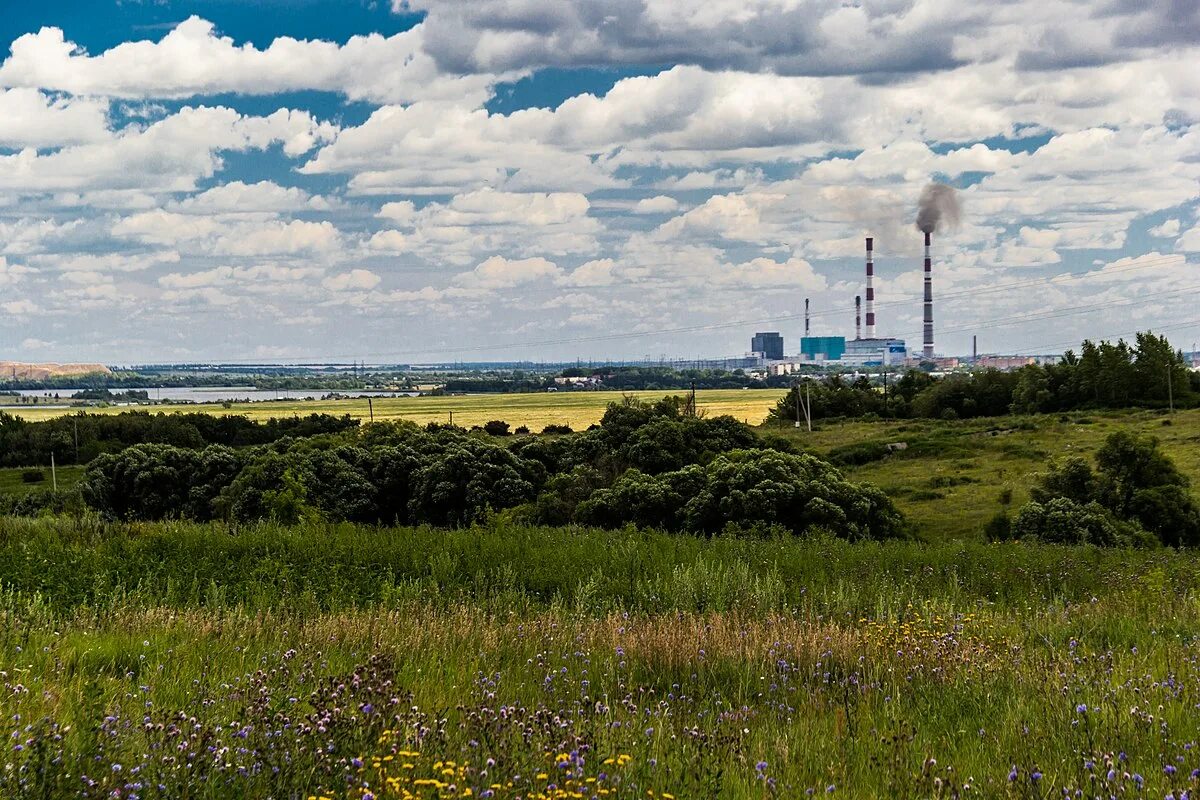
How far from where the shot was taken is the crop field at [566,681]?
530 cm

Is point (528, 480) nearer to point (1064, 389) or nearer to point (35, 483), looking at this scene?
point (35, 483)

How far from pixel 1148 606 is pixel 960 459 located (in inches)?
2267

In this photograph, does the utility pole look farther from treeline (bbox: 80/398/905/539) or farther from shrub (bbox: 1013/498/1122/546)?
shrub (bbox: 1013/498/1122/546)

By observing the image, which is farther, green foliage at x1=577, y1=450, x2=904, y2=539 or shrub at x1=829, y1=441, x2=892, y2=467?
shrub at x1=829, y1=441, x2=892, y2=467

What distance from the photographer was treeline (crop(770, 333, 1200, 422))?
105000 millimetres

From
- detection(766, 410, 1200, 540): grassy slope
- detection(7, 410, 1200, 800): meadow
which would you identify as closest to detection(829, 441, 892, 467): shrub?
detection(766, 410, 1200, 540): grassy slope

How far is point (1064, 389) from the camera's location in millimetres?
106188

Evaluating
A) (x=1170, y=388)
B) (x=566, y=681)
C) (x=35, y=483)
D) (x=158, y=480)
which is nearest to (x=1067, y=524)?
(x=566, y=681)

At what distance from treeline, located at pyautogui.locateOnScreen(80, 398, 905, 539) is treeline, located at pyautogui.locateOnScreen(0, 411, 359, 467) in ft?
121

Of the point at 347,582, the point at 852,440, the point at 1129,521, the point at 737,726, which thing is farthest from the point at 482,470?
the point at 852,440

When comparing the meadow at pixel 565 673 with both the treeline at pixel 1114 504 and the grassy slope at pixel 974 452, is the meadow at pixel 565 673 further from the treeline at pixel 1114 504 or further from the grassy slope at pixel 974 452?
the grassy slope at pixel 974 452

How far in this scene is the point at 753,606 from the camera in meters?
12.1

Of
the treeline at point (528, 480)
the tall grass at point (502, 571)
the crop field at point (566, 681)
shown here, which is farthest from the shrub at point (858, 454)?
the crop field at point (566, 681)

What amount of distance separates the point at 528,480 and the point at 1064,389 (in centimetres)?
7755
